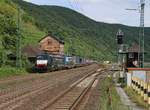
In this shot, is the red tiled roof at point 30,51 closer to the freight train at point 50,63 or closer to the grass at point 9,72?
the freight train at point 50,63

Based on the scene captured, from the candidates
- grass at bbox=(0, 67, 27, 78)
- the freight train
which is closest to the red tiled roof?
the freight train

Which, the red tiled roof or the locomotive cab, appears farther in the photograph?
the red tiled roof

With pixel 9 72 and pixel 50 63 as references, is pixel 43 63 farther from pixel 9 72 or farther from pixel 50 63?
pixel 9 72

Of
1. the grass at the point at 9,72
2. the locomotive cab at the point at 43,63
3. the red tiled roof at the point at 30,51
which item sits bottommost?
the grass at the point at 9,72

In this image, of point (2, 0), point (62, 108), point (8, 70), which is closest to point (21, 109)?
point (62, 108)

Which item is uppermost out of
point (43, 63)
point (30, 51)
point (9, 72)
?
point (30, 51)

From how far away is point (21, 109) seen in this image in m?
25.0

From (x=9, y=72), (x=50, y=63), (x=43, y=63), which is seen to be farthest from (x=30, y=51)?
(x=9, y=72)

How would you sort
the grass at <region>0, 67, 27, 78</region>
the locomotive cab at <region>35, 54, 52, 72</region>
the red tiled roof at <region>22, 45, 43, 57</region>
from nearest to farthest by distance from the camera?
the grass at <region>0, 67, 27, 78</region> < the locomotive cab at <region>35, 54, 52, 72</region> < the red tiled roof at <region>22, 45, 43, 57</region>

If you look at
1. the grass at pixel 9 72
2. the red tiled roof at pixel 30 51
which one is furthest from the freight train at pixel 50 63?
the grass at pixel 9 72

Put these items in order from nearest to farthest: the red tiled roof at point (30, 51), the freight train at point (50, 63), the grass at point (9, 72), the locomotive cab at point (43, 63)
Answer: the grass at point (9, 72) → the locomotive cab at point (43, 63) → the freight train at point (50, 63) → the red tiled roof at point (30, 51)

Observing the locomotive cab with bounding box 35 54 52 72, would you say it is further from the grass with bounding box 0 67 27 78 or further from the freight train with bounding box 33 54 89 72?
the grass with bounding box 0 67 27 78

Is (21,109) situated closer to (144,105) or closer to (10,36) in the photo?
(144,105)

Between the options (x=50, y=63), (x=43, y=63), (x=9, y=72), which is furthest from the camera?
(x=50, y=63)
